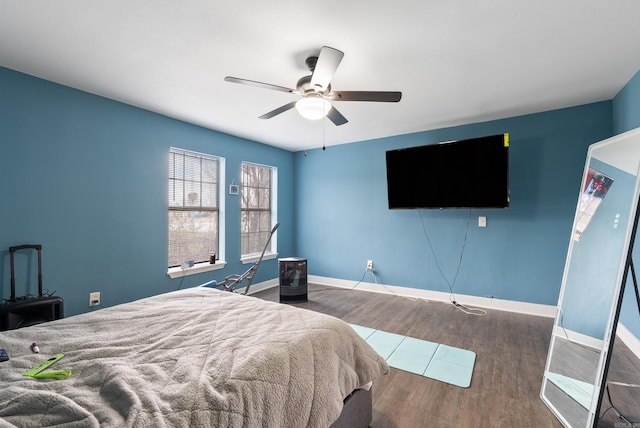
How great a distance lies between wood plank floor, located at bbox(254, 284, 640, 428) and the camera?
176cm

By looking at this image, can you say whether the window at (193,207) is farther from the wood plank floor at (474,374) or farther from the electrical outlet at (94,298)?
the wood plank floor at (474,374)

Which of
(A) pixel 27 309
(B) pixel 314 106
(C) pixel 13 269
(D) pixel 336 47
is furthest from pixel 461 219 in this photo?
(C) pixel 13 269

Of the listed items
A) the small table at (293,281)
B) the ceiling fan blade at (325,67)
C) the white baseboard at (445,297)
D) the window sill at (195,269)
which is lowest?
the white baseboard at (445,297)

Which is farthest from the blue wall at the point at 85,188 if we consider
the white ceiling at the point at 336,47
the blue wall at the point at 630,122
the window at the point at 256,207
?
the blue wall at the point at 630,122

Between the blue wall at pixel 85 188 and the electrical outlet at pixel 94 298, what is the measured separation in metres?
0.04

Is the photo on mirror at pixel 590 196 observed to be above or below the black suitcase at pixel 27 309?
above

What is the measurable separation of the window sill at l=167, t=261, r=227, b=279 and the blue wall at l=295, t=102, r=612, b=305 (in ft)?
5.87

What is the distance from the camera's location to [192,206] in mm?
3838

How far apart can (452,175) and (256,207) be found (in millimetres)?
A: 3042

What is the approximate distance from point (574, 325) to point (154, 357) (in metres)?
2.72

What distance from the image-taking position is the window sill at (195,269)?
3499 millimetres

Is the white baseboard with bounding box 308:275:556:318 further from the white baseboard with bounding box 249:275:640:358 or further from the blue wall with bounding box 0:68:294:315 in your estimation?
the blue wall with bounding box 0:68:294:315

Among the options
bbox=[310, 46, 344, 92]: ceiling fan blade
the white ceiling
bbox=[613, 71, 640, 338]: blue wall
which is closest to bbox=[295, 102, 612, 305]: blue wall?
bbox=[613, 71, 640, 338]: blue wall

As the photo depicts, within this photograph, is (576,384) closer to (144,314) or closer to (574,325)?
(574,325)
